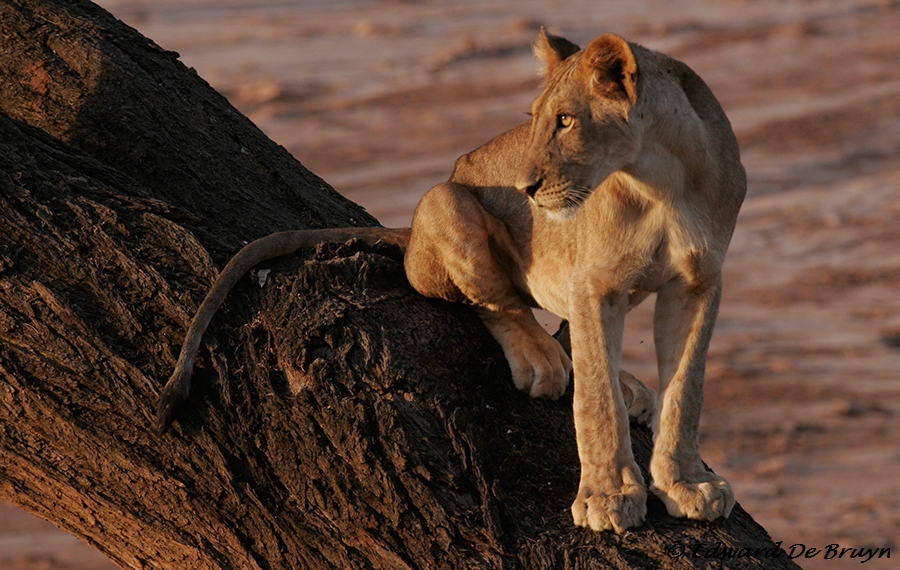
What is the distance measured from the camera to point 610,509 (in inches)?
151

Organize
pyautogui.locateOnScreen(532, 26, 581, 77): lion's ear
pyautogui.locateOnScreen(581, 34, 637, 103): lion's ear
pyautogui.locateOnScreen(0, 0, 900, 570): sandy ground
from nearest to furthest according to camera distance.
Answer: pyautogui.locateOnScreen(581, 34, 637, 103): lion's ear, pyautogui.locateOnScreen(532, 26, 581, 77): lion's ear, pyautogui.locateOnScreen(0, 0, 900, 570): sandy ground

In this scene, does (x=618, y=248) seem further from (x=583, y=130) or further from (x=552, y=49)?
(x=552, y=49)

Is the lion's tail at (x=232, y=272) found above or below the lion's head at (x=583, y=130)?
below

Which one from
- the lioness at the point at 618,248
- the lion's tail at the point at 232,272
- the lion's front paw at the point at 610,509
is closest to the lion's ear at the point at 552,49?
the lioness at the point at 618,248

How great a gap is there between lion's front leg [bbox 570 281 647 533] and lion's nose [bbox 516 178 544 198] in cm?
41

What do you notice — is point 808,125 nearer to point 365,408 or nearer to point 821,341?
point 821,341

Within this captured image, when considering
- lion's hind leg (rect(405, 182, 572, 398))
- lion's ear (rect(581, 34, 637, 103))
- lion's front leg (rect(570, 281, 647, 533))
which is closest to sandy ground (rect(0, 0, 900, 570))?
lion's hind leg (rect(405, 182, 572, 398))

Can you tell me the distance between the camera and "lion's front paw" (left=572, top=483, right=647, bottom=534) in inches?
150

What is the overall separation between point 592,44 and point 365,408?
1.44 metres

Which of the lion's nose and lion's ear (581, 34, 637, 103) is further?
the lion's nose

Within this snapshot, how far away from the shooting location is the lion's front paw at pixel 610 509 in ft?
12.5

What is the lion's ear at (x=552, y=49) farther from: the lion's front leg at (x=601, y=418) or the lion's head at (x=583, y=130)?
the lion's front leg at (x=601, y=418)

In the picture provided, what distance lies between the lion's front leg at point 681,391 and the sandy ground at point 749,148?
5.17 meters

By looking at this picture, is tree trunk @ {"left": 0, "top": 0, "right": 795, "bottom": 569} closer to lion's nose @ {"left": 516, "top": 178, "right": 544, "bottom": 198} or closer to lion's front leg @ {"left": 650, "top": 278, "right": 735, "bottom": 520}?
lion's front leg @ {"left": 650, "top": 278, "right": 735, "bottom": 520}
